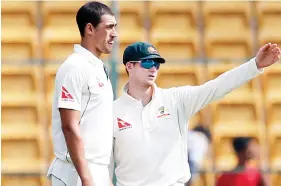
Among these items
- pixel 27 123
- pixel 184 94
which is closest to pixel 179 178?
pixel 184 94

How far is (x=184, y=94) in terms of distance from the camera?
4516 millimetres

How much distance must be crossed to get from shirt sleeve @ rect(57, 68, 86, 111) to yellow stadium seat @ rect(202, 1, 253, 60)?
15.0 ft

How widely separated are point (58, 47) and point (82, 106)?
4230mm

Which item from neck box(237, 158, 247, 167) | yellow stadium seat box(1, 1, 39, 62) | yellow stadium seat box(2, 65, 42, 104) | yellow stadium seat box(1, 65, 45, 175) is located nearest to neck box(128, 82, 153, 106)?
neck box(237, 158, 247, 167)

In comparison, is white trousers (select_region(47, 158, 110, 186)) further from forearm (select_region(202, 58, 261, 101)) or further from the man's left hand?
the man's left hand

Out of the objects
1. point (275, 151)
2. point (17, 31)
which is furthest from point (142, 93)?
point (17, 31)

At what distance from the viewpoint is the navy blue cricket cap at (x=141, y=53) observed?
454 centimetres

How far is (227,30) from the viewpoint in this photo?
8.76 m

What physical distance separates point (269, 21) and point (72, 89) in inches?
200

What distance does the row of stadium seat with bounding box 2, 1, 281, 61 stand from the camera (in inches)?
326

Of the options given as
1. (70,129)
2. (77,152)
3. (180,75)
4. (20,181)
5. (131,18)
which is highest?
(131,18)

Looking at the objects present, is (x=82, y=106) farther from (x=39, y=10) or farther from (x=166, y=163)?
(x=39, y=10)

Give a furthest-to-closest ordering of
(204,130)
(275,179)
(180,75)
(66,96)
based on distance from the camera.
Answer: (180,75) → (275,179) → (204,130) → (66,96)

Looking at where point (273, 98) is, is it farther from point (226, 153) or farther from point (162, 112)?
point (162, 112)
